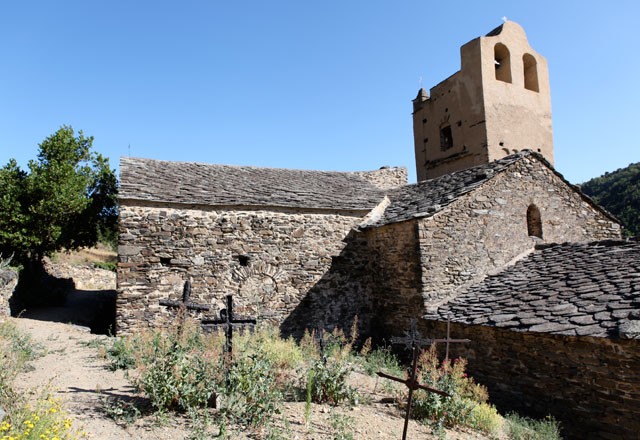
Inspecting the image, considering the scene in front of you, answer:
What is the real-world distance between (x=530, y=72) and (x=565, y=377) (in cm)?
1333

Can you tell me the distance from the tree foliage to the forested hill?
880 inches

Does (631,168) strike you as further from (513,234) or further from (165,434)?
(165,434)

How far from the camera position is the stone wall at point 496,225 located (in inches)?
365

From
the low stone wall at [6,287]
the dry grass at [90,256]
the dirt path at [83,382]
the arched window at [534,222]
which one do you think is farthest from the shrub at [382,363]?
the dry grass at [90,256]

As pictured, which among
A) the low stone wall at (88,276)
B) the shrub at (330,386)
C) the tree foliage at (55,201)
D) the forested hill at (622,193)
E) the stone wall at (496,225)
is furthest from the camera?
the forested hill at (622,193)

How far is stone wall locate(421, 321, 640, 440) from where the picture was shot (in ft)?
18.5

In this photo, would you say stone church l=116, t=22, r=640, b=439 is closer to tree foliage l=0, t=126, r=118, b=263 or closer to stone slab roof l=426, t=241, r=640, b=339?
stone slab roof l=426, t=241, r=640, b=339

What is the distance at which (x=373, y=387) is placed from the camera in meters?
6.91

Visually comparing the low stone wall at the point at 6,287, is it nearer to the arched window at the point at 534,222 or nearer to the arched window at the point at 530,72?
the arched window at the point at 534,222

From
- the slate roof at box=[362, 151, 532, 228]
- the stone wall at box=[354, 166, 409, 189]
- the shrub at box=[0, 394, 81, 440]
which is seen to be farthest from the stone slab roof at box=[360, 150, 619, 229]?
the shrub at box=[0, 394, 81, 440]

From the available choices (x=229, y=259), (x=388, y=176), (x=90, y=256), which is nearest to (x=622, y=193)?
(x=388, y=176)

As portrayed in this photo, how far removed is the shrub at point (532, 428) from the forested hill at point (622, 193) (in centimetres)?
1726

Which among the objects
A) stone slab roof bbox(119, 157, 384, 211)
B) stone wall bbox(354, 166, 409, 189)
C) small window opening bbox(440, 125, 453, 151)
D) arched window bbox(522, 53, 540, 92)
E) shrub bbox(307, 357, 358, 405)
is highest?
arched window bbox(522, 53, 540, 92)

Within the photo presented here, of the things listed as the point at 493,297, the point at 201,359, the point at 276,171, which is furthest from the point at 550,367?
the point at 276,171
